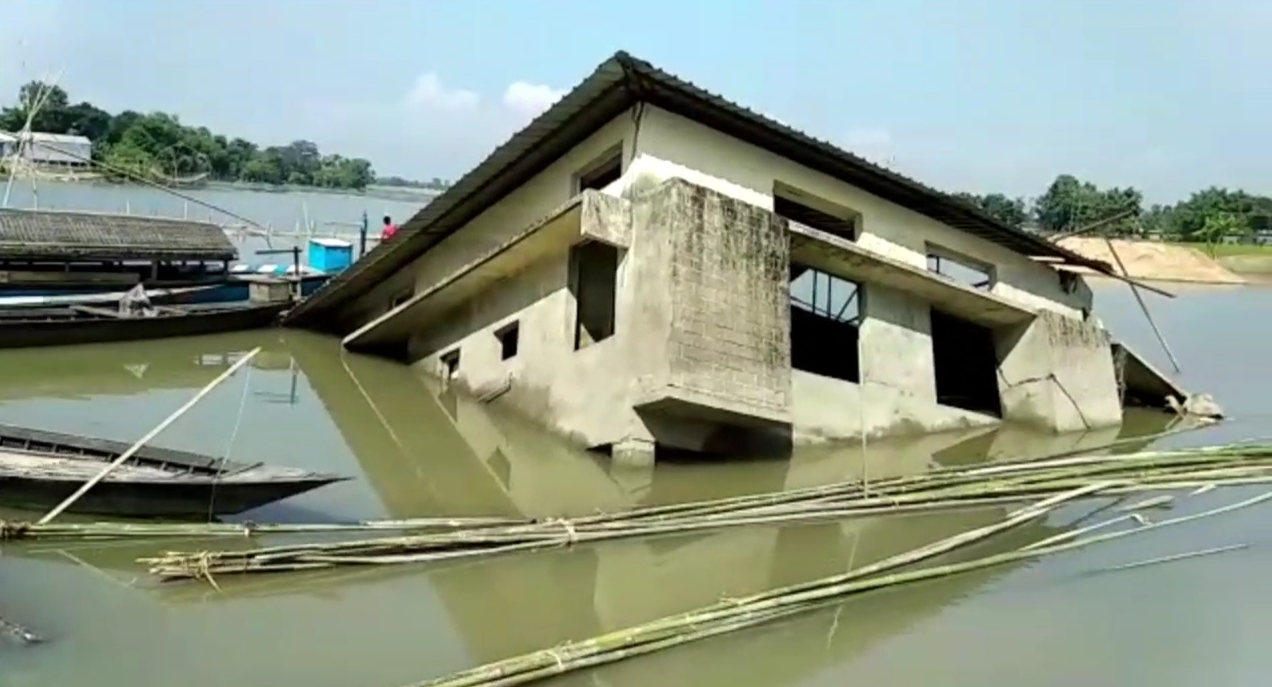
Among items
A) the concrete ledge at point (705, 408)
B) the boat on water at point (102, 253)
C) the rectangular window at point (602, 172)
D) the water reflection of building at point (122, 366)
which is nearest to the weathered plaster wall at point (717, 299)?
the concrete ledge at point (705, 408)

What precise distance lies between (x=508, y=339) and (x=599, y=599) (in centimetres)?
707

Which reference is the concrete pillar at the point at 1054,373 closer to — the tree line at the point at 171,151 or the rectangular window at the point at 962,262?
the rectangular window at the point at 962,262

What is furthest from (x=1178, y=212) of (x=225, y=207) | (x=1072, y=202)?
(x=225, y=207)

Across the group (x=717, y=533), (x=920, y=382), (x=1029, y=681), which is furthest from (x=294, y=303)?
(x=1029, y=681)

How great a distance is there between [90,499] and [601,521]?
11.2 feet

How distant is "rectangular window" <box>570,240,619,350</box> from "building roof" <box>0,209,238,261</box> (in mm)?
10411

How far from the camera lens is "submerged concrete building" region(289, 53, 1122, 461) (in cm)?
1076

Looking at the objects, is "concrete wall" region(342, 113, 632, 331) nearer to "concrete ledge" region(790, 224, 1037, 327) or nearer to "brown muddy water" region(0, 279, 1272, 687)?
"concrete ledge" region(790, 224, 1037, 327)

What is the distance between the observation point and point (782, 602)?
21.9 ft

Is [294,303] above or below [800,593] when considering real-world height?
above

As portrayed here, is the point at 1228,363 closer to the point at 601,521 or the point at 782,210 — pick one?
the point at 782,210

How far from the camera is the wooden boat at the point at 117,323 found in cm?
1509

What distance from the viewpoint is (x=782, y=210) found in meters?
14.1

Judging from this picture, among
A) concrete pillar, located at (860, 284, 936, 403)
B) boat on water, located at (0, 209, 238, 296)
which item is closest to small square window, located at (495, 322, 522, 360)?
concrete pillar, located at (860, 284, 936, 403)
